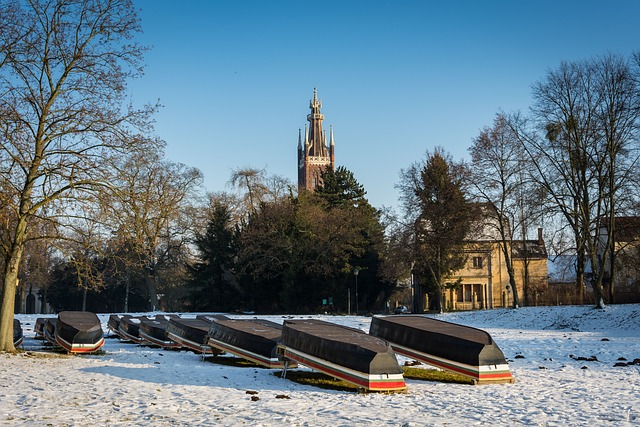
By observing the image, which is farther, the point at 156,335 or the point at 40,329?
the point at 40,329

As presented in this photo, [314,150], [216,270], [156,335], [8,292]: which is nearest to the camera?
[8,292]

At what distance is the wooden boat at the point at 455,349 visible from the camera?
14.6 metres

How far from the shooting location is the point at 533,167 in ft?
138

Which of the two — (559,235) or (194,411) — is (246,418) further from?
(559,235)

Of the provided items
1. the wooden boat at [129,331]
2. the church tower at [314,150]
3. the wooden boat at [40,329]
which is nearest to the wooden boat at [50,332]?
the wooden boat at [40,329]

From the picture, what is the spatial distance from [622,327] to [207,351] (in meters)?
19.8

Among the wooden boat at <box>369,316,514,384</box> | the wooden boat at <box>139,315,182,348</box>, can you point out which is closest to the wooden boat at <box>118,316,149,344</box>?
the wooden boat at <box>139,315,182,348</box>

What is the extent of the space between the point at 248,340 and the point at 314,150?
5363 inches

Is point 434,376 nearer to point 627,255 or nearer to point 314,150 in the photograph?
point 627,255

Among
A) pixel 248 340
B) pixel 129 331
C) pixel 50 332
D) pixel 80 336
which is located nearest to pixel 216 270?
pixel 129 331

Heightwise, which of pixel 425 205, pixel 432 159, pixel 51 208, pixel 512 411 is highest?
pixel 432 159

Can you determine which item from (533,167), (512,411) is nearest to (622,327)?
(533,167)

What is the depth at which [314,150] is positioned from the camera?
152625mm

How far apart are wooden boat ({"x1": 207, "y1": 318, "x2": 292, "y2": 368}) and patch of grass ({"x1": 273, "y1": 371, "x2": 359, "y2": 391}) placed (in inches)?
20.7
